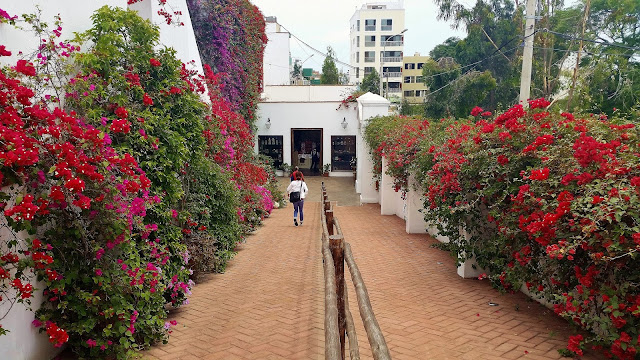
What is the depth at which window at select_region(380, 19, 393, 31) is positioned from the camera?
70.2m

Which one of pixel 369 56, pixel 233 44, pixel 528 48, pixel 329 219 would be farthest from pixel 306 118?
pixel 369 56

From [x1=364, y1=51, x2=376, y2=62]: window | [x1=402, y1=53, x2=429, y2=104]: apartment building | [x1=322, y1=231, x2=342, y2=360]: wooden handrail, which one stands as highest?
[x1=364, y1=51, x2=376, y2=62]: window

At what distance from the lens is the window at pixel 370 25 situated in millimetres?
70750

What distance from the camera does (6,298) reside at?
334cm

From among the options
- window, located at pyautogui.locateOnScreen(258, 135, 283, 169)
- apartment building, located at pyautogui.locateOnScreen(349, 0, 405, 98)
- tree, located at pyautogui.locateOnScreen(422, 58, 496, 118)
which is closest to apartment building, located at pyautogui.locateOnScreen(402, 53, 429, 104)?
apartment building, located at pyautogui.locateOnScreen(349, 0, 405, 98)

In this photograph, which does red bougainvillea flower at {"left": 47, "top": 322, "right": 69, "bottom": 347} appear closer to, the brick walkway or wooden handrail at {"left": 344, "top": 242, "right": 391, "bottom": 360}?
the brick walkway

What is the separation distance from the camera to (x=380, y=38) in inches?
2785

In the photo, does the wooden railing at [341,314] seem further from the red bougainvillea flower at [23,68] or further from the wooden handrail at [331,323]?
the red bougainvillea flower at [23,68]

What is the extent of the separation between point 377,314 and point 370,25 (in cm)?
7109

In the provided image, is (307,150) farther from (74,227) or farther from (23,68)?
(23,68)

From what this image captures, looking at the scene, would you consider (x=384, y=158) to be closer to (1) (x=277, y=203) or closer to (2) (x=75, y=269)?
(1) (x=277, y=203)

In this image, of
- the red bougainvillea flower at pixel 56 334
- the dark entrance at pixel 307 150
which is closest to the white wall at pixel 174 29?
the red bougainvillea flower at pixel 56 334

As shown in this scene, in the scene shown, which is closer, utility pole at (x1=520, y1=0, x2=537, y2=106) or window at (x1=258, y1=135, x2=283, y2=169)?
utility pole at (x1=520, y1=0, x2=537, y2=106)

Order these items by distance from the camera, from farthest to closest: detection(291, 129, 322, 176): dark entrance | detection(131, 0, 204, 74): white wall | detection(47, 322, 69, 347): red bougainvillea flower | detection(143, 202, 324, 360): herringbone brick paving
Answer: detection(291, 129, 322, 176): dark entrance → detection(131, 0, 204, 74): white wall → detection(143, 202, 324, 360): herringbone brick paving → detection(47, 322, 69, 347): red bougainvillea flower
